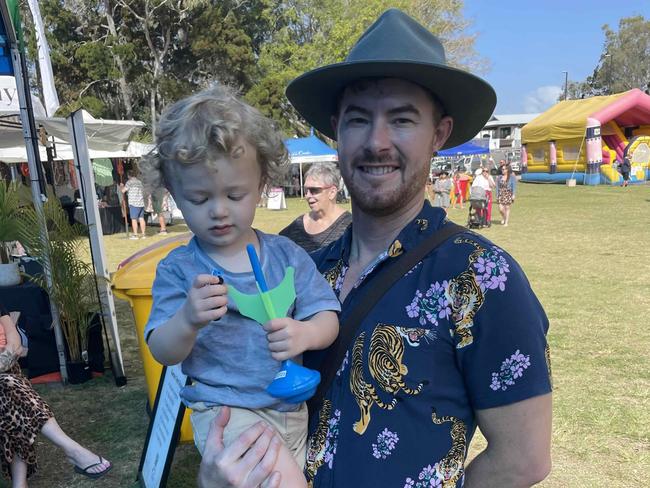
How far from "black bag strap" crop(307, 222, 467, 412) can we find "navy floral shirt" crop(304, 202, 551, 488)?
0.10 ft

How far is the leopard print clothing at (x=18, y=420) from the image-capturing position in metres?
3.66

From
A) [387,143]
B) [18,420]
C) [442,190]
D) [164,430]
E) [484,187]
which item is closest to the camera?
[387,143]

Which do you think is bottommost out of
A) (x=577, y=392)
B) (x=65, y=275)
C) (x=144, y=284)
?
(x=577, y=392)

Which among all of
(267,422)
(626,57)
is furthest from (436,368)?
(626,57)

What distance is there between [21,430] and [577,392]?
4.52 m

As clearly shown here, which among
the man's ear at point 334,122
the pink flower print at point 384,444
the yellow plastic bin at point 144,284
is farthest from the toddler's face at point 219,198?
the yellow plastic bin at point 144,284

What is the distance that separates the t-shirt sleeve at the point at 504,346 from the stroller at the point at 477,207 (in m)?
13.7

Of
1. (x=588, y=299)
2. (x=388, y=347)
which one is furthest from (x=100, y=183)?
(x=388, y=347)

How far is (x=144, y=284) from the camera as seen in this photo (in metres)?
3.92

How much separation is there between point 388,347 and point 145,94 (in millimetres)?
35453

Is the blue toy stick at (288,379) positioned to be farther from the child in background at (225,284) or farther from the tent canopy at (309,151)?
the tent canopy at (309,151)

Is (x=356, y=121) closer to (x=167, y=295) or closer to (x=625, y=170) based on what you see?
(x=167, y=295)

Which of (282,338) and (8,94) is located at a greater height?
(8,94)

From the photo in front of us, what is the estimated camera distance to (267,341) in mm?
1418
